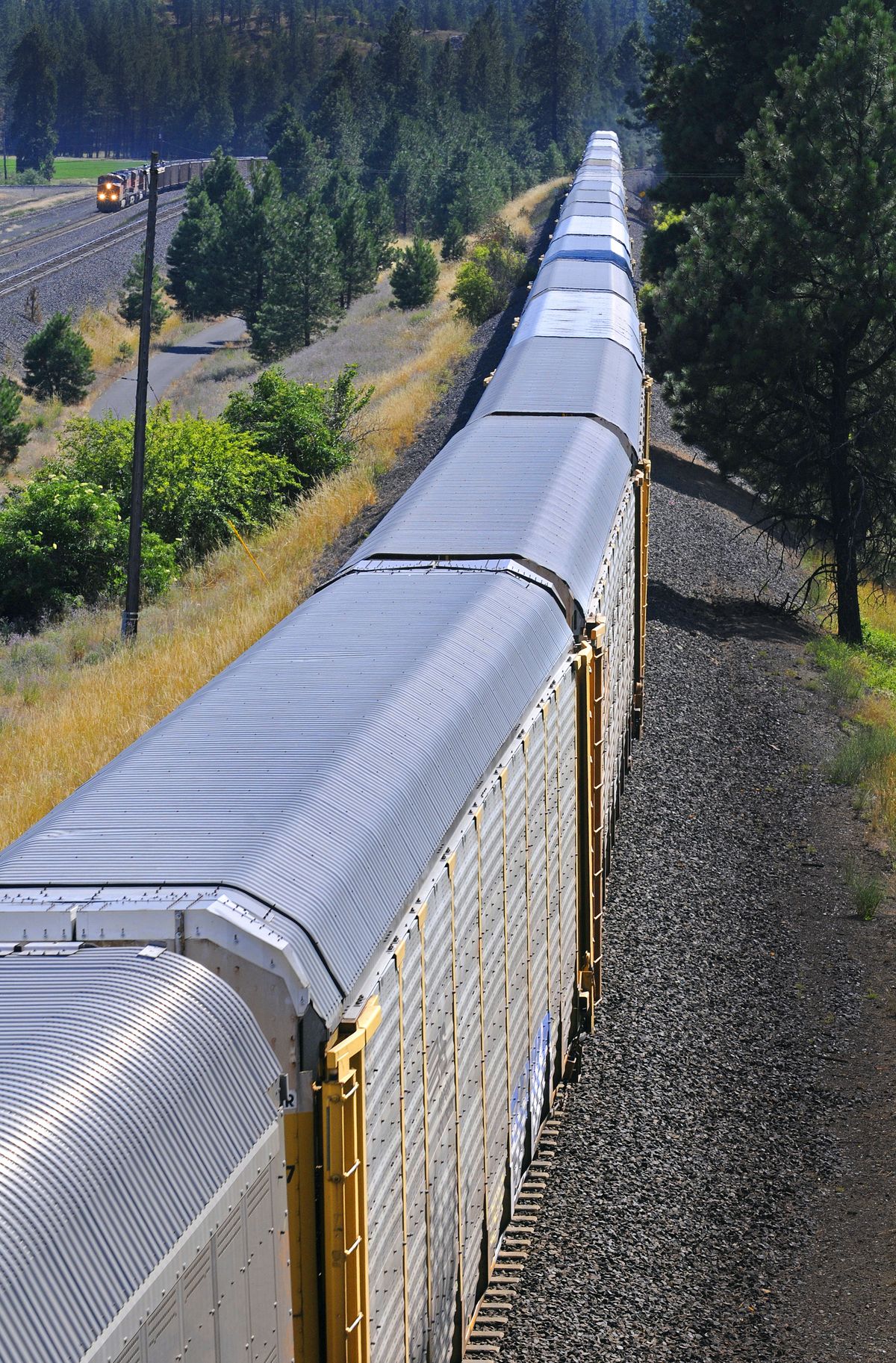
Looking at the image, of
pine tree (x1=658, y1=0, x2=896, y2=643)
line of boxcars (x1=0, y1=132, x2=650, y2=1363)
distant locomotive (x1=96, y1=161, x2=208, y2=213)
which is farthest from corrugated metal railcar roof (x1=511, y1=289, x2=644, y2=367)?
line of boxcars (x1=0, y1=132, x2=650, y2=1363)

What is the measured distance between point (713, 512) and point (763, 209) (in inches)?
274

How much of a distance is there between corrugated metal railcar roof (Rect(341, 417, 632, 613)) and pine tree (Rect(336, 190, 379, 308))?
58.9 m

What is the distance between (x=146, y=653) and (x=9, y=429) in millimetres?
31040

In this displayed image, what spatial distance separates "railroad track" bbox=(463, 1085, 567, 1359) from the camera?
6297 mm

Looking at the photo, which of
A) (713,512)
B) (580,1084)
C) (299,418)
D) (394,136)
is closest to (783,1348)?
(580,1084)

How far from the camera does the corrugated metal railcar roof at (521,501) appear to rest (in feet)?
28.0

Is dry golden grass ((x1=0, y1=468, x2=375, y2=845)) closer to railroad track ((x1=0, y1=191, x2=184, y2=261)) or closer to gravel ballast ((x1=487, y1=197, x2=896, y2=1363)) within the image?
gravel ballast ((x1=487, y1=197, x2=896, y2=1363))

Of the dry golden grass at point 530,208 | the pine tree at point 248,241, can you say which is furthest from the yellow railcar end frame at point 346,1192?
the dry golden grass at point 530,208

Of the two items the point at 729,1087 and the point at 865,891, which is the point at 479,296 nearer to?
the point at 865,891

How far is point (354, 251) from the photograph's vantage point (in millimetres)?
69500

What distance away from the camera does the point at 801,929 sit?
1077 centimetres

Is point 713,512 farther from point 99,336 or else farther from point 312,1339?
point 99,336

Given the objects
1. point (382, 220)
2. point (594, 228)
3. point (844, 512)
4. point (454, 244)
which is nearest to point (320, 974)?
point (844, 512)

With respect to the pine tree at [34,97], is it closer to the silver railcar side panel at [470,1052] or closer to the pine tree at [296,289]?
the pine tree at [296,289]
